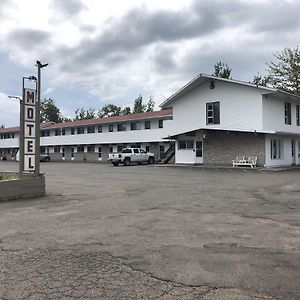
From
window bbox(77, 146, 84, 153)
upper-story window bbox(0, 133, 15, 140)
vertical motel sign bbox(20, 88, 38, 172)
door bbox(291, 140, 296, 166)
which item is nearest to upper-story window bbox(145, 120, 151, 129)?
window bbox(77, 146, 84, 153)

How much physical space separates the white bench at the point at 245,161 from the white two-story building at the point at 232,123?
0.37m

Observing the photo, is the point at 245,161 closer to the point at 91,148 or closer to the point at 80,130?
the point at 91,148

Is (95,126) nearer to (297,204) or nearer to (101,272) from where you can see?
(297,204)

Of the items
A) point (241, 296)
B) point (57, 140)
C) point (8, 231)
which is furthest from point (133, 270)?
point (57, 140)

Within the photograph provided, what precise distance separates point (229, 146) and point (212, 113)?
333 cm

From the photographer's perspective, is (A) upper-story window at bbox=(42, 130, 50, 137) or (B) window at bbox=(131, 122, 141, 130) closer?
(B) window at bbox=(131, 122, 141, 130)

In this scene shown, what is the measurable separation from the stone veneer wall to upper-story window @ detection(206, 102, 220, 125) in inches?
38.1

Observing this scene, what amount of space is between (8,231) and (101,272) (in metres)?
3.61

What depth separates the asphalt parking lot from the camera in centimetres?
486

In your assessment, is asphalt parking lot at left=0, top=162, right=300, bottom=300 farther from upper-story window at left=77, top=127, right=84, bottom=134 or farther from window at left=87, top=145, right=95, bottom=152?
upper-story window at left=77, top=127, right=84, bottom=134

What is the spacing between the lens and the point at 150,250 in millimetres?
6656

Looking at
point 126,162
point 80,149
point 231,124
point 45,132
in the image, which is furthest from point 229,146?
point 45,132

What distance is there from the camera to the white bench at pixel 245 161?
30.9 m

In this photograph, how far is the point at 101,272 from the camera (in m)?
5.50
